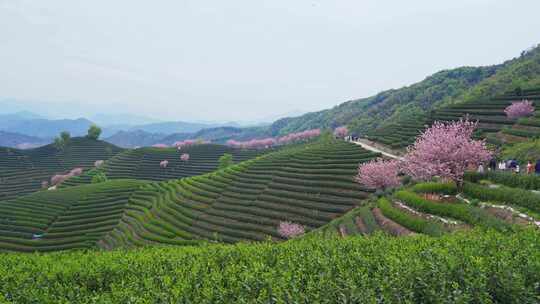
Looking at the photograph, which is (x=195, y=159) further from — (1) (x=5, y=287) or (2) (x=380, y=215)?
(1) (x=5, y=287)

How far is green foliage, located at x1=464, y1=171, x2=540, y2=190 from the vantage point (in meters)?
24.9

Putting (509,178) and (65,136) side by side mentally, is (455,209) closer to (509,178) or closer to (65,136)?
(509,178)

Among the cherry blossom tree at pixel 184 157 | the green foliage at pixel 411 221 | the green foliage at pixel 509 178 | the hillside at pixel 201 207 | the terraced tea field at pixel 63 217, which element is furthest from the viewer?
the cherry blossom tree at pixel 184 157

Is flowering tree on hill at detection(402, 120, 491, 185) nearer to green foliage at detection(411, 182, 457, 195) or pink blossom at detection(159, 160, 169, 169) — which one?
green foliage at detection(411, 182, 457, 195)

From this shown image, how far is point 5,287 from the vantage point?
A: 1309 centimetres

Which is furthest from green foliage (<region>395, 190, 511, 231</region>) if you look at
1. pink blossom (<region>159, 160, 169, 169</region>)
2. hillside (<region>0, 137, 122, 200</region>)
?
hillside (<region>0, 137, 122, 200</region>)

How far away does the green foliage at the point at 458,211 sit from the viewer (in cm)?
2008

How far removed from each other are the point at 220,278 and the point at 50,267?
9396 mm

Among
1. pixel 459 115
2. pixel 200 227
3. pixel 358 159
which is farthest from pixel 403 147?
pixel 200 227

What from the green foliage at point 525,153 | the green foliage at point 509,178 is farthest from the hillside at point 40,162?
the green foliage at point 525,153

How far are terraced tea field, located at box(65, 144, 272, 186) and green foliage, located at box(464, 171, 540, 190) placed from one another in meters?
90.7

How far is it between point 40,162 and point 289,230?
131819 millimetres

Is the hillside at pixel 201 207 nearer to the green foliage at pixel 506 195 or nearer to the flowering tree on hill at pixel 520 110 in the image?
the green foliage at pixel 506 195

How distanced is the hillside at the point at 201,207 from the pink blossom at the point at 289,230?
1.18m
